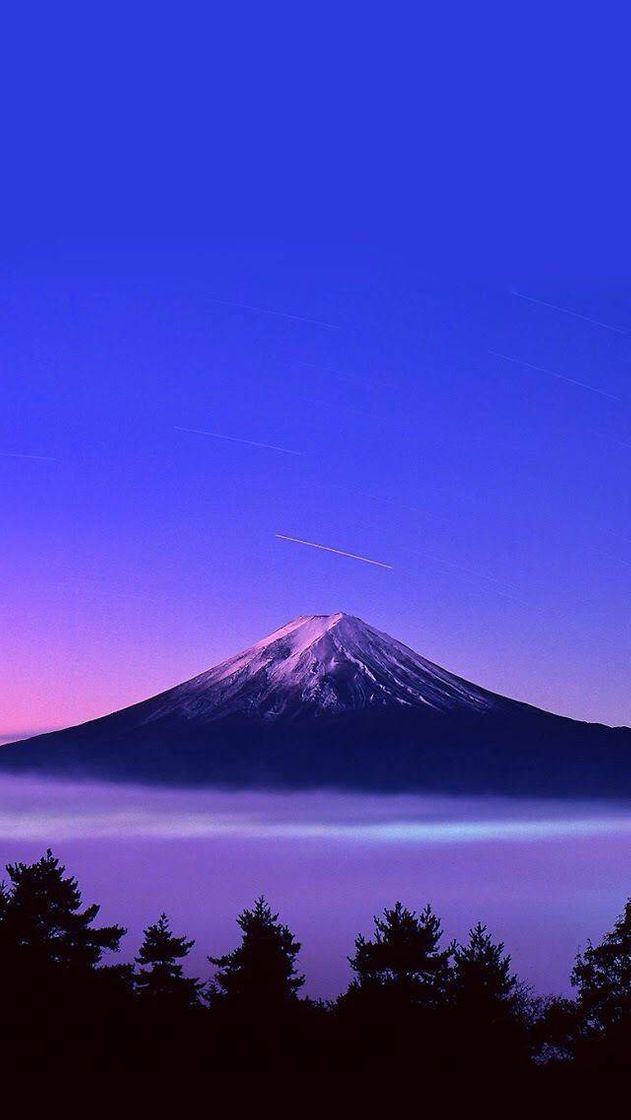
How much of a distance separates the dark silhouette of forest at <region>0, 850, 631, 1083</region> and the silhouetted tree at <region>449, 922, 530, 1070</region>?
0.21 feet

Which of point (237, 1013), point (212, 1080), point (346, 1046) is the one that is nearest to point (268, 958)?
point (237, 1013)

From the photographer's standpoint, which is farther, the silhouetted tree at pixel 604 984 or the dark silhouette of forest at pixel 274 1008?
the silhouetted tree at pixel 604 984

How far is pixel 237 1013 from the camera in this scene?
4438 centimetres

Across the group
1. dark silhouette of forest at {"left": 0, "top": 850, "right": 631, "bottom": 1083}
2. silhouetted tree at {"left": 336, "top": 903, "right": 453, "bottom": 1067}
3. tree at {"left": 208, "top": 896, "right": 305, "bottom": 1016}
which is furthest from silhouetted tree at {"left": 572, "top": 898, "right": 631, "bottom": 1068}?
tree at {"left": 208, "top": 896, "right": 305, "bottom": 1016}

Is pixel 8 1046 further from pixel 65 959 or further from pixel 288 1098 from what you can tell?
pixel 65 959

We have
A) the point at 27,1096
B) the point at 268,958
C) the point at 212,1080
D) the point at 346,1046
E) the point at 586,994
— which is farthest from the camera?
the point at 268,958

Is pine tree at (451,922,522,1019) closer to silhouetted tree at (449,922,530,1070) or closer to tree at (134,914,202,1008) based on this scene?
silhouetted tree at (449,922,530,1070)

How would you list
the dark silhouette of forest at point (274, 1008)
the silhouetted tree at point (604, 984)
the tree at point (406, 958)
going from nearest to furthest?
the dark silhouette of forest at point (274, 1008) < the silhouetted tree at point (604, 984) < the tree at point (406, 958)

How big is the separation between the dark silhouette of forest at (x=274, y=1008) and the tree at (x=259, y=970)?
65 millimetres

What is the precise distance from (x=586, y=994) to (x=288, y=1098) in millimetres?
13254

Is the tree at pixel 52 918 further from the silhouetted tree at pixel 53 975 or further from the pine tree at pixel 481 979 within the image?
the pine tree at pixel 481 979

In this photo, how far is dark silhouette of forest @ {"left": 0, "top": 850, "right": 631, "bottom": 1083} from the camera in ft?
128

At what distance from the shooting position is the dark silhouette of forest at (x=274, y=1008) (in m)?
38.9

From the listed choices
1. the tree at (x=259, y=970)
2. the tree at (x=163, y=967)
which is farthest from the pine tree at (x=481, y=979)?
the tree at (x=163, y=967)
